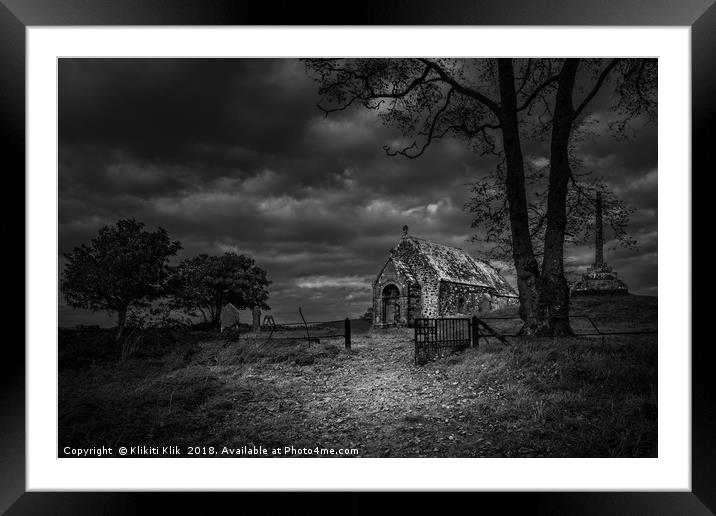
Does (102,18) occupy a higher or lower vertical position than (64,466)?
higher

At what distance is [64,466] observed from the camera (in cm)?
364

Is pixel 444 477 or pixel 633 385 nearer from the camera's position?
pixel 444 477

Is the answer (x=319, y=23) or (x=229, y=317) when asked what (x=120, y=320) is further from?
(x=319, y=23)

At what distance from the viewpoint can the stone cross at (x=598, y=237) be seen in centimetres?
511

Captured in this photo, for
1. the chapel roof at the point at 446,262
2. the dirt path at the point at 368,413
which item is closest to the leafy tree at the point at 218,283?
the dirt path at the point at 368,413

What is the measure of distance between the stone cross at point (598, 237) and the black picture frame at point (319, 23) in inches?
70.7

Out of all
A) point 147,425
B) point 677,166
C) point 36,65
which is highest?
point 36,65

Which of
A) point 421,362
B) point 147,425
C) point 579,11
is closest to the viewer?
Answer: point 579,11

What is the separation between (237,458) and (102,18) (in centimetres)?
473

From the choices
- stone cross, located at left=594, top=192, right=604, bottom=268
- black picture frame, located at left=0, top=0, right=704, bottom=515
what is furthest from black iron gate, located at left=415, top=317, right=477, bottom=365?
black picture frame, located at left=0, top=0, right=704, bottom=515

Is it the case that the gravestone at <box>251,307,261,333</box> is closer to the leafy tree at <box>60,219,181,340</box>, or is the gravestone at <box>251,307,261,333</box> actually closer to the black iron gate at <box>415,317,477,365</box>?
the leafy tree at <box>60,219,181,340</box>

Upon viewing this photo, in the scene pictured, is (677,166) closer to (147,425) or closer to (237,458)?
(237,458)

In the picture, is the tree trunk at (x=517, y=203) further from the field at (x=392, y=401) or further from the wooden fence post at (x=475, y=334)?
the wooden fence post at (x=475, y=334)

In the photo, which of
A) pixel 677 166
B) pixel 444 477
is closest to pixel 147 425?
pixel 444 477
